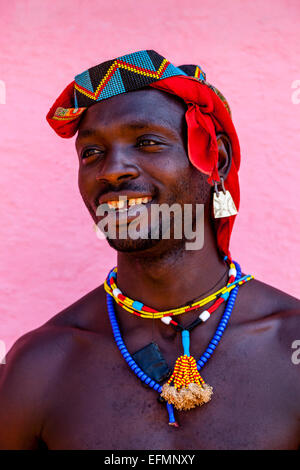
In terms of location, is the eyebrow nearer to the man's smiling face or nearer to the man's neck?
the man's smiling face

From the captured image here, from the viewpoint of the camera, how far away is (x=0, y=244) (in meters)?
3.68

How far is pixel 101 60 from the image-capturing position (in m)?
3.69

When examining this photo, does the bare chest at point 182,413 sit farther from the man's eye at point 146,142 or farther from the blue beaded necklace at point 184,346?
the man's eye at point 146,142

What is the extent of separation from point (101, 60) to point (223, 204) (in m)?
1.53

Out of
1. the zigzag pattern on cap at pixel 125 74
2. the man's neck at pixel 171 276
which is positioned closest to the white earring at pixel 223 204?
the man's neck at pixel 171 276

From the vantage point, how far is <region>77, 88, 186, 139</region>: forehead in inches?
95.0

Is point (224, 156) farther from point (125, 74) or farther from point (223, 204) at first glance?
point (125, 74)

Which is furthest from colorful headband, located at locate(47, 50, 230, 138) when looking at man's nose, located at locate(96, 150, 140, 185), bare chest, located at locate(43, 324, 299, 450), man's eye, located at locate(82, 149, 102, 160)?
bare chest, located at locate(43, 324, 299, 450)

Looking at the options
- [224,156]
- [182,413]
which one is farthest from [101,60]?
[182,413]

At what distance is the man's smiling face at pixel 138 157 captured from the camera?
2375 mm

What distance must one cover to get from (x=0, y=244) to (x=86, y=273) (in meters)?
0.52

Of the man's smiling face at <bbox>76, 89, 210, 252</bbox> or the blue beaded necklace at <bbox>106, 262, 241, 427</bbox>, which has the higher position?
the man's smiling face at <bbox>76, 89, 210, 252</bbox>

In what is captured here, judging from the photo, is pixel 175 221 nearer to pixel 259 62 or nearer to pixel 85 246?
pixel 85 246

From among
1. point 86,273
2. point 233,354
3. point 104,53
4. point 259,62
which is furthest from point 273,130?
point 233,354
